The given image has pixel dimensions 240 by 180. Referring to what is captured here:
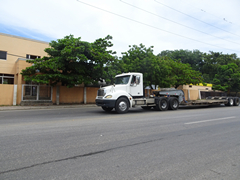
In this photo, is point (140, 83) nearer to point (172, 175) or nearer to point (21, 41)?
point (172, 175)

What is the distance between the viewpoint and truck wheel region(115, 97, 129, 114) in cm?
1202

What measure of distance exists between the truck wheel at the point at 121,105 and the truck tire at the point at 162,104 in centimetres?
308

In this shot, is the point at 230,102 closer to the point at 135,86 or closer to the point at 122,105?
the point at 135,86

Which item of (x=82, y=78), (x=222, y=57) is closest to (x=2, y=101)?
(x=82, y=78)

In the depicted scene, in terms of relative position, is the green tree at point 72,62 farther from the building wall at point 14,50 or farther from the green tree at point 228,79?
the green tree at point 228,79

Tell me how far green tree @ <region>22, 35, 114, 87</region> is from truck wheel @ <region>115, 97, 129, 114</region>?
684cm

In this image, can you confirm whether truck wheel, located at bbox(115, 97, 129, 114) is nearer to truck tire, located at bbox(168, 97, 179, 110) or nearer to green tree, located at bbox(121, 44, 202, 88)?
truck tire, located at bbox(168, 97, 179, 110)

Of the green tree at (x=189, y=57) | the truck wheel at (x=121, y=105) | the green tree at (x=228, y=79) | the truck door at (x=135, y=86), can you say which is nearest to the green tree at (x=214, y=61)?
the green tree at (x=189, y=57)

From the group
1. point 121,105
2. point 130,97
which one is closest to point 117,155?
point 121,105

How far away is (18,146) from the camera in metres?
4.74

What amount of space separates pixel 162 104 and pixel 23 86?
13.7 m

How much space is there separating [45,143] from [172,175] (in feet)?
11.3

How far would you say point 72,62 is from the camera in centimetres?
1830

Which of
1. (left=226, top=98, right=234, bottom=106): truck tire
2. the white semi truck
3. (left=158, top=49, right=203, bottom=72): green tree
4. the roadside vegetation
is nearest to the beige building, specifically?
the roadside vegetation
